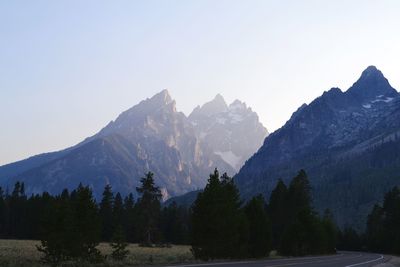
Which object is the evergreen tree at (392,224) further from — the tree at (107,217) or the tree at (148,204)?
the tree at (107,217)

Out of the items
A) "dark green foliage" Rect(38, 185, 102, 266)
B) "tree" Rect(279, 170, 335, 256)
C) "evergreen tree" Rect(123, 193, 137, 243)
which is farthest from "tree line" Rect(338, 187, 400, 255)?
"dark green foliage" Rect(38, 185, 102, 266)

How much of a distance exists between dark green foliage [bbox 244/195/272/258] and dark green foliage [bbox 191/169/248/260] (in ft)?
16.1

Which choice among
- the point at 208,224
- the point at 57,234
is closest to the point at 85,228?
the point at 57,234

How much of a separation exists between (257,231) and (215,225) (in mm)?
9395

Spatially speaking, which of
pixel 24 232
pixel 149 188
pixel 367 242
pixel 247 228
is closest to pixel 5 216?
pixel 24 232

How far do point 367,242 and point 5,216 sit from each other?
289ft

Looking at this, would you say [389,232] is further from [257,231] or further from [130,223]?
[130,223]

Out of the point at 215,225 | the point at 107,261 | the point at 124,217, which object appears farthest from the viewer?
the point at 124,217

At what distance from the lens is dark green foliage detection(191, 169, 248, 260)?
4631 centimetres

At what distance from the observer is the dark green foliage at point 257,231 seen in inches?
2100

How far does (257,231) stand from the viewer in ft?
179

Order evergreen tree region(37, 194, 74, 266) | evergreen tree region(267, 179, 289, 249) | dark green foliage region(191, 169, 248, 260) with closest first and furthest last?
1. evergreen tree region(37, 194, 74, 266)
2. dark green foliage region(191, 169, 248, 260)
3. evergreen tree region(267, 179, 289, 249)

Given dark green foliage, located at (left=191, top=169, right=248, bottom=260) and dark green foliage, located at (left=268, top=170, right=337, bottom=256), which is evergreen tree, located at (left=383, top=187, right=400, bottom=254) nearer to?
dark green foliage, located at (left=268, top=170, right=337, bottom=256)

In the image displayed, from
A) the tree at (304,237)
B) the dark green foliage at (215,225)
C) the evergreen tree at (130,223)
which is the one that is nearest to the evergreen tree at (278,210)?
the tree at (304,237)
